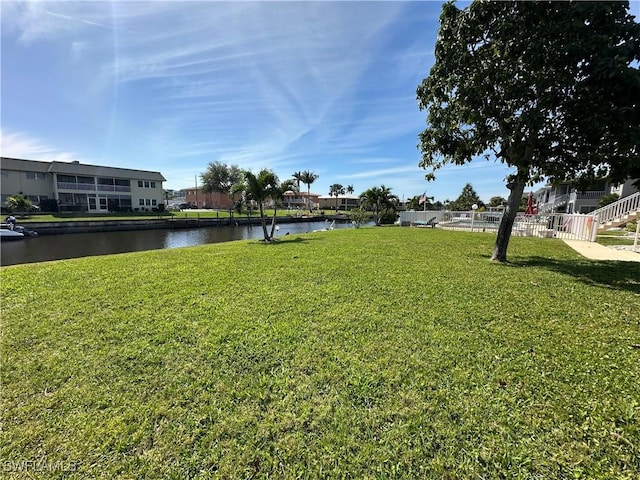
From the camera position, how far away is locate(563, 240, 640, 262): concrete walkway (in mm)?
8195

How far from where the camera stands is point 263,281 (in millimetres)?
5930

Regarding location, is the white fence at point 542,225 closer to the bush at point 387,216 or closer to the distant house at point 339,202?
the bush at point 387,216

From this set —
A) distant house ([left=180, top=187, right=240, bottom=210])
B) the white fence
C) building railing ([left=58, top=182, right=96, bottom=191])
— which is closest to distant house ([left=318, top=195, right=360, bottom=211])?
distant house ([left=180, top=187, right=240, bottom=210])

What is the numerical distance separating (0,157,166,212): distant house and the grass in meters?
41.3

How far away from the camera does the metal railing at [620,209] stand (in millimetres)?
13044

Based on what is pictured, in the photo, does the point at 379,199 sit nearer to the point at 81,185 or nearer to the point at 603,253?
the point at 603,253

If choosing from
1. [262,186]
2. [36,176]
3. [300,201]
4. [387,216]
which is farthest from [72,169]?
[300,201]

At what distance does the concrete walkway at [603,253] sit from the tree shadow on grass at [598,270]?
0.81m

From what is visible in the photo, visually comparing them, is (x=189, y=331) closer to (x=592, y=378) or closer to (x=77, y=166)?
(x=592, y=378)

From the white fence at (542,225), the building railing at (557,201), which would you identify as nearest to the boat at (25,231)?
the white fence at (542,225)

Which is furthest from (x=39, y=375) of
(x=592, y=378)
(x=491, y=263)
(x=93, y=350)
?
(x=491, y=263)

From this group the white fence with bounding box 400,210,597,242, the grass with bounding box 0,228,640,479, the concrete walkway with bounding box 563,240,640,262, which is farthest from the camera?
the white fence with bounding box 400,210,597,242

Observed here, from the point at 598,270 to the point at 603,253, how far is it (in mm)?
3456

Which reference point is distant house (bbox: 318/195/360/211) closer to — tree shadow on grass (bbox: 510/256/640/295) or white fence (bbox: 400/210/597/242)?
white fence (bbox: 400/210/597/242)
